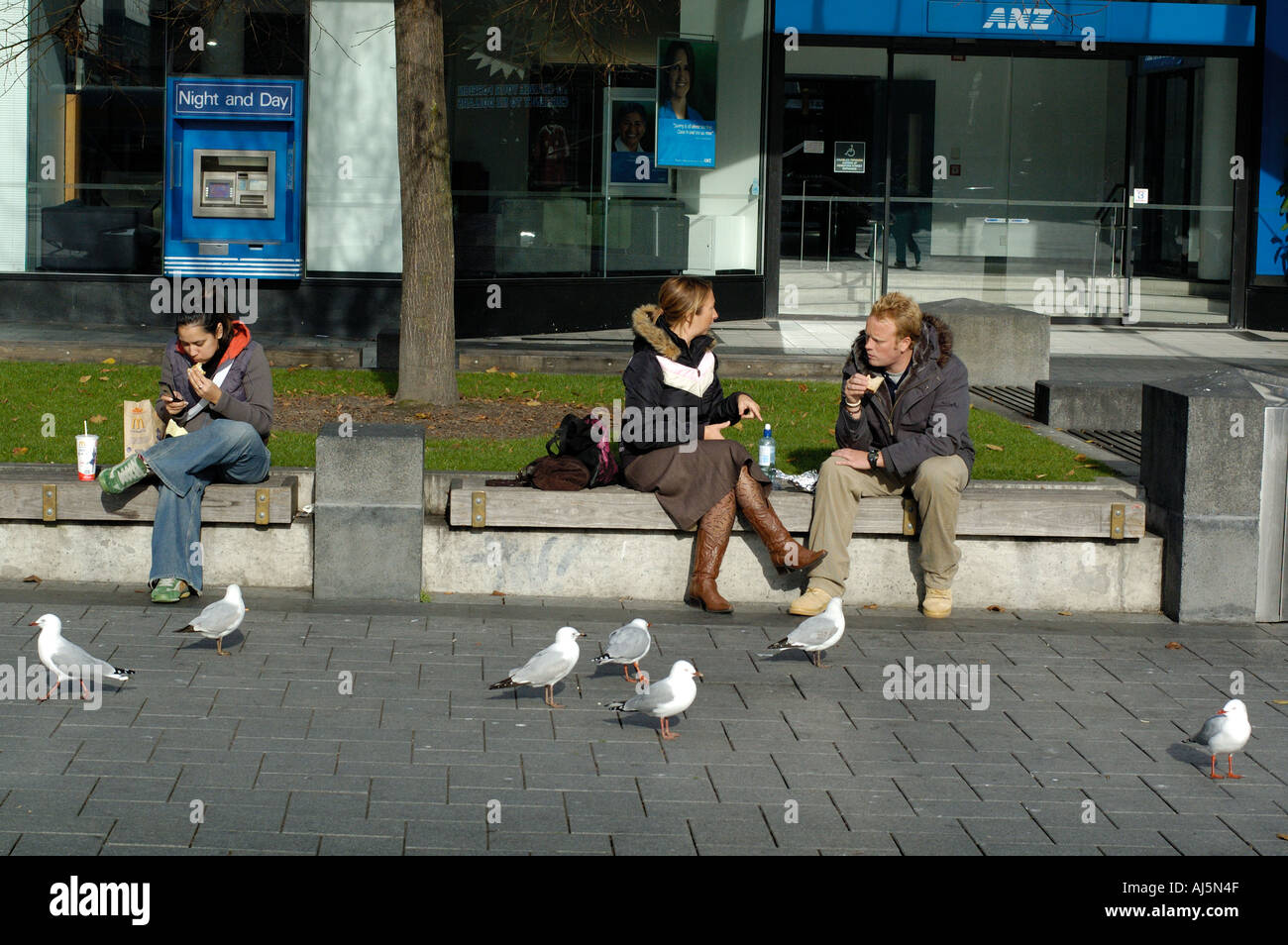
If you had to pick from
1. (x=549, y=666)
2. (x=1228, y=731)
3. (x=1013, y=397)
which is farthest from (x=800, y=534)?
(x=1013, y=397)

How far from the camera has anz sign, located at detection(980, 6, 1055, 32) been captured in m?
18.8

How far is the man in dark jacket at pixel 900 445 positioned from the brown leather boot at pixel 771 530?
0.11 meters

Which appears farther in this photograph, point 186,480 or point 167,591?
point 186,480

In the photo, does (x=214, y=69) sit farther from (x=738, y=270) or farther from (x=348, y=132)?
(x=738, y=270)

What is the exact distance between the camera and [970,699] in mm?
Answer: 6629

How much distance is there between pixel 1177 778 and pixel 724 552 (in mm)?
2784

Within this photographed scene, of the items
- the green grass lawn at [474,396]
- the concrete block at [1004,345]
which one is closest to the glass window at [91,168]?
the green grass lawn at [474,396]

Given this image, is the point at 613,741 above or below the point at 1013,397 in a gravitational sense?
below

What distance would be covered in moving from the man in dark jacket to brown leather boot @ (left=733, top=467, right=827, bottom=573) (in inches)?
4.5

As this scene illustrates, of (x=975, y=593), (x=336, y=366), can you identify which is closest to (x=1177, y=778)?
(x=975, y=593)

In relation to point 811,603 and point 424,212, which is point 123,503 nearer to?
point 811,603

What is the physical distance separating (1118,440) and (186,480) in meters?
6.25

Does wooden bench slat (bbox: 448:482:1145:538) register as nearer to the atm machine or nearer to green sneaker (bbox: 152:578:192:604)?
green sneaker (bbox: 152:578:192:604)

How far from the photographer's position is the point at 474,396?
11.8 metres
